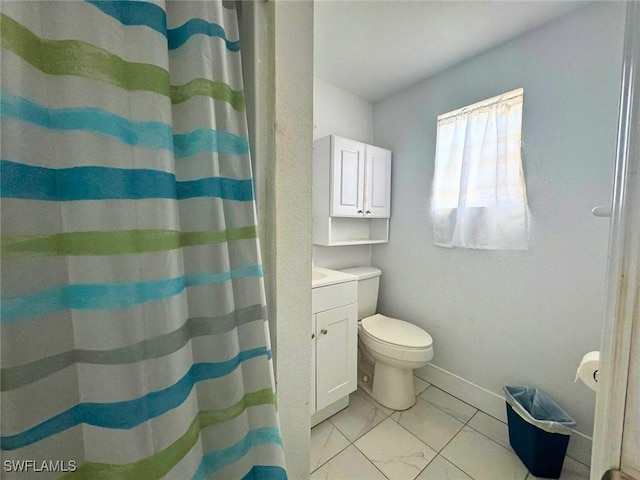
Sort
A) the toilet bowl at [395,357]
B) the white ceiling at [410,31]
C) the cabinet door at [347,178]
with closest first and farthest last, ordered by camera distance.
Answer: the white ceiling at [410,31] → the toilet bowl at [395,357] → the cabinet door at [347,178]

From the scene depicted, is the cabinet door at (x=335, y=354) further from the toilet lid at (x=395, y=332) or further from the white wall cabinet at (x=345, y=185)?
the white wall cabinet at (x=345, y=185)

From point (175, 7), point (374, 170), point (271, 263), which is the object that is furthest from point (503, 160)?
point (175, 7)

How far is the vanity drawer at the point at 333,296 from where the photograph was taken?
4.15ft

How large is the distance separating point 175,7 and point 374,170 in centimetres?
159

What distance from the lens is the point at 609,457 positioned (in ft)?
1.24

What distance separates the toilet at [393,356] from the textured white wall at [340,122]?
27cm

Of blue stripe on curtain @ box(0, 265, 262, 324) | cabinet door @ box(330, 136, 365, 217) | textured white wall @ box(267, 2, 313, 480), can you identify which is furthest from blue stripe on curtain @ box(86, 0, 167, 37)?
cabinet door @ box(330, 136, 365, 217)

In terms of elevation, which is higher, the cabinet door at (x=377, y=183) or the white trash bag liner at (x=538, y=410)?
the cabinet door at (x=377, y=183)

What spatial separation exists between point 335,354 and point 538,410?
1.05 metres

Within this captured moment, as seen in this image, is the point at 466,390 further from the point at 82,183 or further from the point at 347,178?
the point at 82,183

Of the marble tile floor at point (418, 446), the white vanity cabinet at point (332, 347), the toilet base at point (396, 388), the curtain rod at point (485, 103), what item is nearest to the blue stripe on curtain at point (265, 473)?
the white vanity cabinet at point (332, 347)

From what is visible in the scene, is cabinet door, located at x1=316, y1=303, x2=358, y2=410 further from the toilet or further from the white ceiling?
the white ceiling

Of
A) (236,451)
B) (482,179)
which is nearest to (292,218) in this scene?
(236,451)

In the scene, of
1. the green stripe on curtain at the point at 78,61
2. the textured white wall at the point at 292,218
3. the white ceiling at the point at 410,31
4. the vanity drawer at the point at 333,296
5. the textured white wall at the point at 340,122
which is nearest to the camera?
the green stripe on curtain at the point at 78,61
